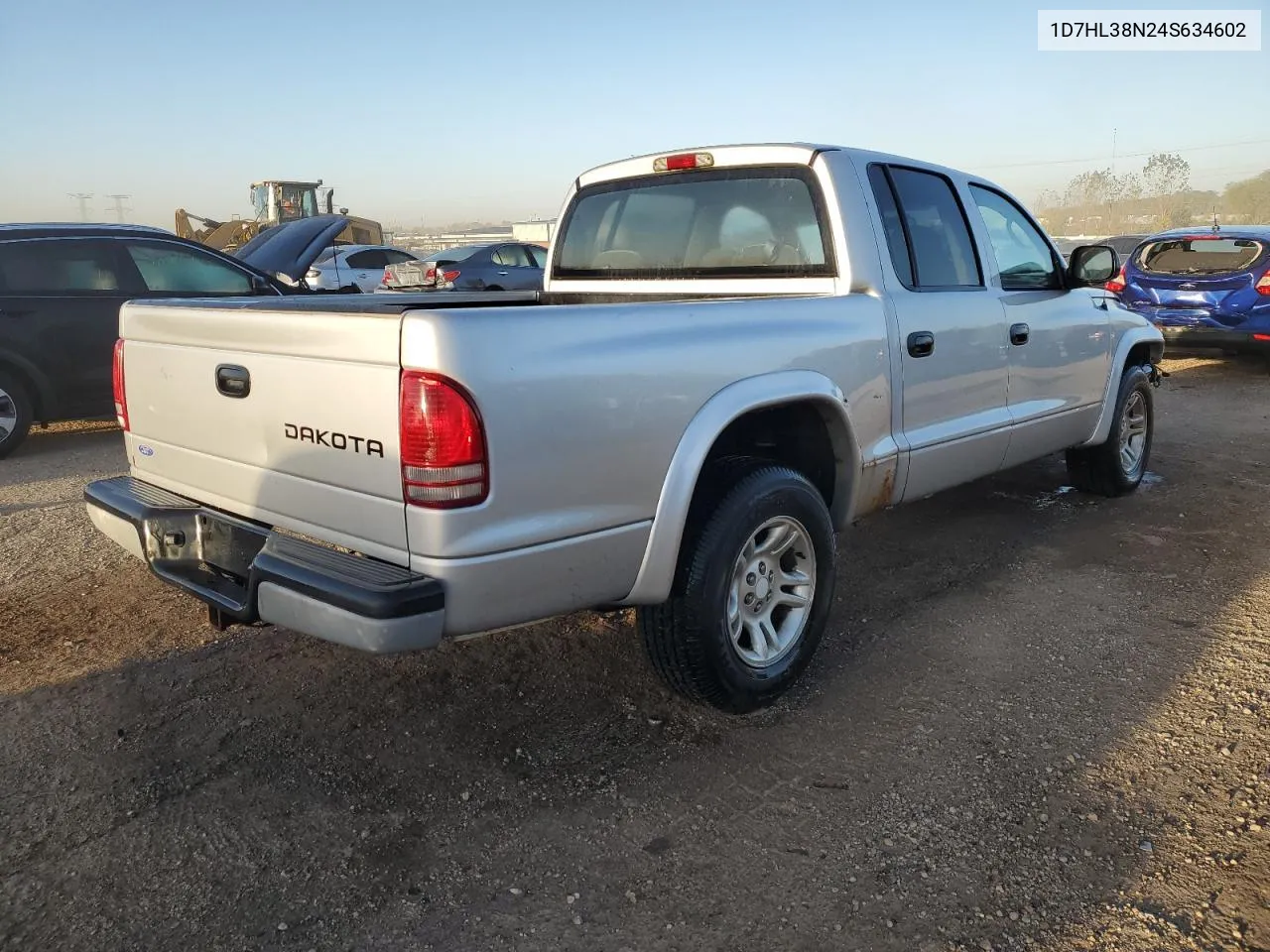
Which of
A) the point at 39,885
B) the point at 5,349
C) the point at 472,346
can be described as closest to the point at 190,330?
the point at 472,346

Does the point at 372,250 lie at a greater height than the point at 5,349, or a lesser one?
greater

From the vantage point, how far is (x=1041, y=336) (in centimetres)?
458

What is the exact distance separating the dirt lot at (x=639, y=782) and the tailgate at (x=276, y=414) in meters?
0.78

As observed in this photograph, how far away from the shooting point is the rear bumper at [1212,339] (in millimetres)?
9891

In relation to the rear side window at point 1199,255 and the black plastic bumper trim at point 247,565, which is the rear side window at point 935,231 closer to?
the black plastic bumper trim at point 247,565

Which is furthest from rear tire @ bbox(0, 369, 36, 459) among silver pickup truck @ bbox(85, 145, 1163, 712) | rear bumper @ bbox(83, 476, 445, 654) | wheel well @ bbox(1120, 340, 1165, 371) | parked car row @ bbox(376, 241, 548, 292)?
parked car row @ bbox(376, 241, 548, 292)

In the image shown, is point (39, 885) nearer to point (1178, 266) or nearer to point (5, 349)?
point (5, 349)

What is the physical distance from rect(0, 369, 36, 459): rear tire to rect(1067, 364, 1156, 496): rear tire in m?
7.12

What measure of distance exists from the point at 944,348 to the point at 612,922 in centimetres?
261

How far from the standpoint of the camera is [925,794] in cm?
275

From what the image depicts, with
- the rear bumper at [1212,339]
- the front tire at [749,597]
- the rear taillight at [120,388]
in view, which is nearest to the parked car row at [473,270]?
the rear bumper at [1212,339]

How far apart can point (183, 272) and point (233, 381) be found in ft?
19.0

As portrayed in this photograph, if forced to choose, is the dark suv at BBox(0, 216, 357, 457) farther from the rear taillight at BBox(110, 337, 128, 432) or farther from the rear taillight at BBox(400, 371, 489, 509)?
the rear taillight at BBox(400, 371, 489, 509)

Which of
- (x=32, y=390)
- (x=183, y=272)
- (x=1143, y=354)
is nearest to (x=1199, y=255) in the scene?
(x=1143, y=354)
